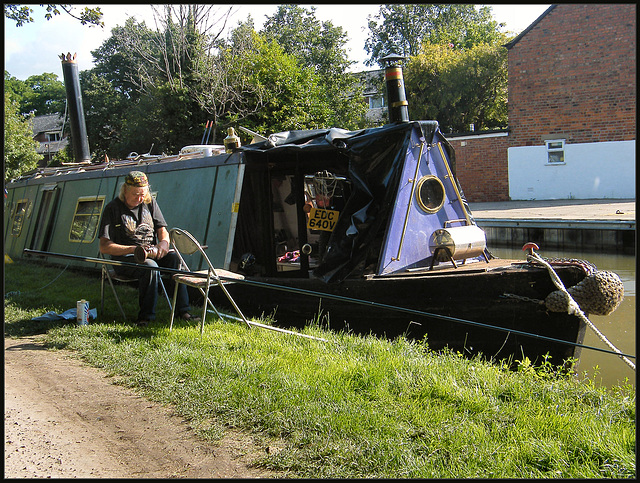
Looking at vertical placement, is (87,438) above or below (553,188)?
below

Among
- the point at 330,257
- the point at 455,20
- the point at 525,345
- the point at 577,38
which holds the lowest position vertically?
the point at 525,345

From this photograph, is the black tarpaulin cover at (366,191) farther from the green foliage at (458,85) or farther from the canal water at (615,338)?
the green foliage at (458,85)

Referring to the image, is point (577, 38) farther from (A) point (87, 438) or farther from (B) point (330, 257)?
(A) point (87, 438)

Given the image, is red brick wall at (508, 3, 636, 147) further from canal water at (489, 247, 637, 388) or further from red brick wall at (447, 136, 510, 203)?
canal water at (489, 247, 637, 388)

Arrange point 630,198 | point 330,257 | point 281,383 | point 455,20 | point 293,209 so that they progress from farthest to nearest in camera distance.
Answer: point 455,20, point 630,198, point 293,209, point 330,257, point 281,383

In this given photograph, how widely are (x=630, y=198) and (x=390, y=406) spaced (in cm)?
2146

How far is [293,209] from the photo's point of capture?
7.74 m

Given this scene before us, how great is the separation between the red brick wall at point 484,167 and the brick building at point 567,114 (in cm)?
4

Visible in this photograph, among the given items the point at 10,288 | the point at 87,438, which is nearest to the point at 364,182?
the point at 87,438

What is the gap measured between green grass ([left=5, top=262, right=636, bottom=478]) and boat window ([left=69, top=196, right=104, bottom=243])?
4474 mm

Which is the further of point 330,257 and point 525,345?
point 330,257

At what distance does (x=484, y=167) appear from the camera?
84.7 ft

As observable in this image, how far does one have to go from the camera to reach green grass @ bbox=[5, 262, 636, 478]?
3.25 meters

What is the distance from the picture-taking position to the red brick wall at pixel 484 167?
25359 mm
